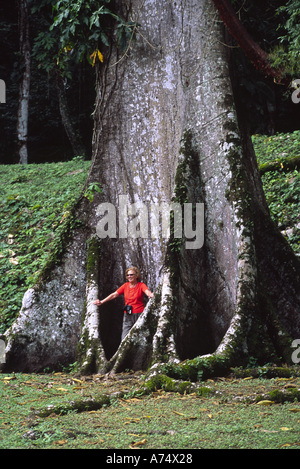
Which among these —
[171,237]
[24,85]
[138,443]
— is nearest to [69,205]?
[171,237]

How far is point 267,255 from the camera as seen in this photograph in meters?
7.27

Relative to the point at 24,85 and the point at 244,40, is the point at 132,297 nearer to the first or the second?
the point at 244,40

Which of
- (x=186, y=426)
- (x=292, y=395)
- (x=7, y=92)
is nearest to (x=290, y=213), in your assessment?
(x=292, y=395)

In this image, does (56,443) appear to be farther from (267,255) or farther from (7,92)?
(7,92)

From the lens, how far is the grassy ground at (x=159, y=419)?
3881mm

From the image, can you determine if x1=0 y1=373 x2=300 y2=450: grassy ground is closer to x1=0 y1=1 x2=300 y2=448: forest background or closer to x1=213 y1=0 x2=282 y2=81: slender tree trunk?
x1=0 y1=1 x2=300 y2=448: forest background

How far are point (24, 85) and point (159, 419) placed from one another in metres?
17.7

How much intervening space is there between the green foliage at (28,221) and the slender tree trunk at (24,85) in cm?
459

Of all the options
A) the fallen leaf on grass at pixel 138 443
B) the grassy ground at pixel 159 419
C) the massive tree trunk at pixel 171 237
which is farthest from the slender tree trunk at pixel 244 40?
the fallen leaf on grass at pixel 138 443

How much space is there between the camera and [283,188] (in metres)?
11.0

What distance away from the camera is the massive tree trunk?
6555mm

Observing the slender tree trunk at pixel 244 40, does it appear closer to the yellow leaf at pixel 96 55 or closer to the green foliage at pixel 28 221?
the yellow leaf at pixel 96 55

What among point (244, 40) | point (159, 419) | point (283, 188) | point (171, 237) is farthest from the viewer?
point (283, 188)
